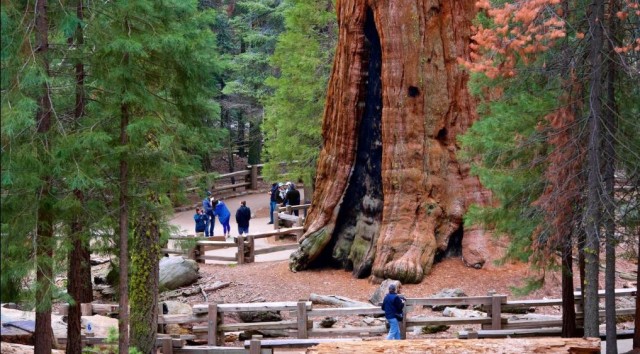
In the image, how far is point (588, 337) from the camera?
1326 cm

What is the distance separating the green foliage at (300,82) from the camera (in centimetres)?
2881

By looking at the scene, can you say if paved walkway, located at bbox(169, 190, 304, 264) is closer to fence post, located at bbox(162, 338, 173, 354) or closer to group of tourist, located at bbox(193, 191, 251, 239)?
group of tourist, located at bbox(193, 191, 251, 239)

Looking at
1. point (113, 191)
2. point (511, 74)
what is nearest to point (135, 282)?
point (113, 191)

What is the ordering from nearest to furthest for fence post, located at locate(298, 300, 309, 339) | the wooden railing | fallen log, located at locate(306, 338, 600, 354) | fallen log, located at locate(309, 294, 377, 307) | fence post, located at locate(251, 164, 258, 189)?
1. fallen log, located at locate(306, 338, 600, 354)
2. fence post, located at locate(298, 300, 309, 339)
3. fallen log, located at locate(309, 294, 377, 307)
4. the wooden railing
5. fence post, located at locate(251, 164, 258, 189)

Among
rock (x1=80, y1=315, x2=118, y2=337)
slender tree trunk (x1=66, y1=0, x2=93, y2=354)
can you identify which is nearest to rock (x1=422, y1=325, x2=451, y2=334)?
rock (x1=80, y1=315, x2=118, y2=337)

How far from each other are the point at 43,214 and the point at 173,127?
8.45 feet

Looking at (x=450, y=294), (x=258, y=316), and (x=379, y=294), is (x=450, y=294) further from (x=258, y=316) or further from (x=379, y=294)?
(x=258, y=316)

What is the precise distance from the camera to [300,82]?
29094mm

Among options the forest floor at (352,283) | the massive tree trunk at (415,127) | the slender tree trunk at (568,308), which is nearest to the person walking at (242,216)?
the forest floor at (352,283)

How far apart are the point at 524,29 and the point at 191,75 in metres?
5.00

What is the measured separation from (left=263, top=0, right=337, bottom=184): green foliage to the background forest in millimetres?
13265

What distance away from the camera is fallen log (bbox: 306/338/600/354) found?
12898 millimetres

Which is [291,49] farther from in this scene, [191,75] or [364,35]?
[191,75]

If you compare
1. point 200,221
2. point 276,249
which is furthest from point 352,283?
point 200,221
